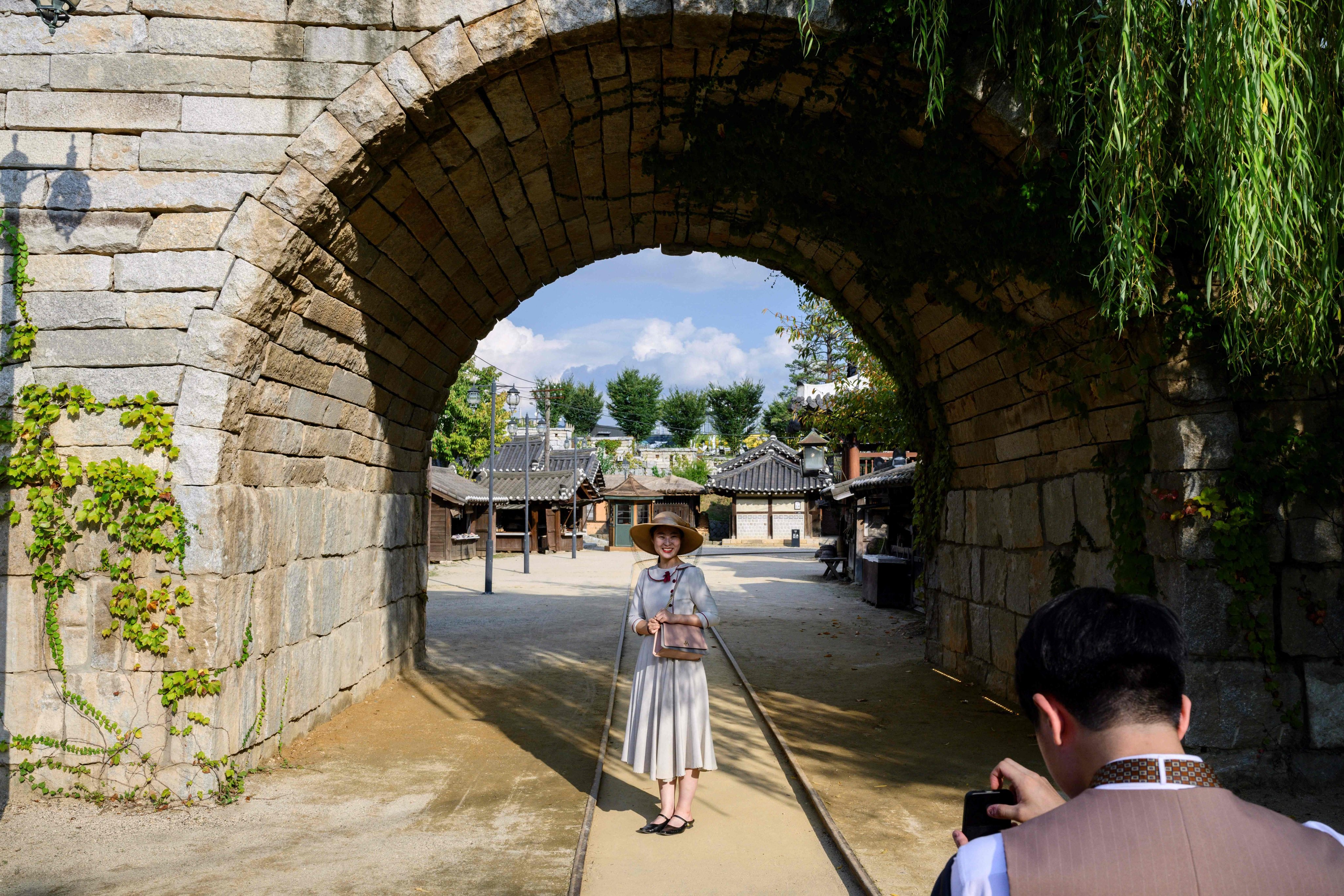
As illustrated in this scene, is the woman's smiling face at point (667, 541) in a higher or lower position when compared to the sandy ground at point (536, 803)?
higher

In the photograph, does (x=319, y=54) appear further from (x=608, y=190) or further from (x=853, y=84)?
(x=853, y=84)

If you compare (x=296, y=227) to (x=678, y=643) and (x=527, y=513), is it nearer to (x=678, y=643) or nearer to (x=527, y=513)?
(x=678, y=643)

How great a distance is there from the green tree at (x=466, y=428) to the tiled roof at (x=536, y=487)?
5.49 ft

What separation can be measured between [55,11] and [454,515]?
1071 inches

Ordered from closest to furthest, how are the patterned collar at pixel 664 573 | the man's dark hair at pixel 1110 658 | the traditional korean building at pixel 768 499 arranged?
the man's dark hair at pixel 1110 658 < the patterned collar at pixel 664 573 < the traditional korean building at pixel 768 499

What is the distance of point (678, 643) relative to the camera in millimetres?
4355

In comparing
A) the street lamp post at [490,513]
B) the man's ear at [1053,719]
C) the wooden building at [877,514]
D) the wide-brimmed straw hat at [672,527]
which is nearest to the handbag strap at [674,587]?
the wide-brimmed straw hat at [672,527]

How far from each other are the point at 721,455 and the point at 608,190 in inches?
2281

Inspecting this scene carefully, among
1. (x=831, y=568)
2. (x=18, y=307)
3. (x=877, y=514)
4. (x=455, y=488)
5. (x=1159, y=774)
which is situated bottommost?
(x=831, y=568)

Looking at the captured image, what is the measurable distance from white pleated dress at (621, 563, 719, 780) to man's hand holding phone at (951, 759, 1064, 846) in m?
2.93

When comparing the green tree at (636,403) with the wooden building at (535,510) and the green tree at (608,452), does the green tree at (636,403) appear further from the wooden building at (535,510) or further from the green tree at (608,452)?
the wooden building at (535,510)

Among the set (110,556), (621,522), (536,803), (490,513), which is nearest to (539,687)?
(536,803)

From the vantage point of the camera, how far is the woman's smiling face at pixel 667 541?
4496mm

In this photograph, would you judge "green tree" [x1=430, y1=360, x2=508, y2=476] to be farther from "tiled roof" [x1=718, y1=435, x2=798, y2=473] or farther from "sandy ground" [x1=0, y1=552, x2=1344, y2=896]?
"sandy ground" [x1=0, y1=552, x2=1344, y2=896]
